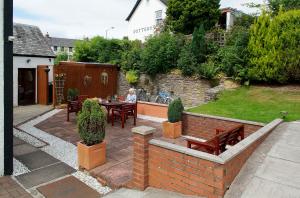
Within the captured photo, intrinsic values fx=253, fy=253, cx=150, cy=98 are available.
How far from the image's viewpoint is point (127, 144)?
23.7 ft

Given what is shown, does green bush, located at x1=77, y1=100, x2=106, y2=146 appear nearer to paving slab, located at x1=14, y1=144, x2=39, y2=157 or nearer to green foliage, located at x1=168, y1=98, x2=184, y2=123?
paving slab, located at x1=14, y1=144, x2=39, y2=157

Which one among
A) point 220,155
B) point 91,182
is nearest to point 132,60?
point 91,182

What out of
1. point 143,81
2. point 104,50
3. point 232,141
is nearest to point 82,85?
point 143,81

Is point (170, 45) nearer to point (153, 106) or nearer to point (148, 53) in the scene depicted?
point (148, 53)

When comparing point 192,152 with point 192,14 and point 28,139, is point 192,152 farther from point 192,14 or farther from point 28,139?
point 192,14

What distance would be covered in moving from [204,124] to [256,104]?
3.25 m

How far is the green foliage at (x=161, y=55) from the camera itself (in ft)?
47.4

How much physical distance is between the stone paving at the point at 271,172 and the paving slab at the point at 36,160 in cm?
427

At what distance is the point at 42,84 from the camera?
14.4m

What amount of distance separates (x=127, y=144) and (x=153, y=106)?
424 cm

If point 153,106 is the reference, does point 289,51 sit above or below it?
above

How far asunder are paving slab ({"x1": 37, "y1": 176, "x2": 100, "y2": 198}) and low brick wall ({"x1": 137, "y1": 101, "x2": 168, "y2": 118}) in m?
6.23

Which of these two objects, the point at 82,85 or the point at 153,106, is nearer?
the point at 153,106

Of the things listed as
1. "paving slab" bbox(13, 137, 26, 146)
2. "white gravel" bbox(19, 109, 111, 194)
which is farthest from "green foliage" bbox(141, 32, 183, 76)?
"paving slab" bbox(13, 137, 26, 146)
